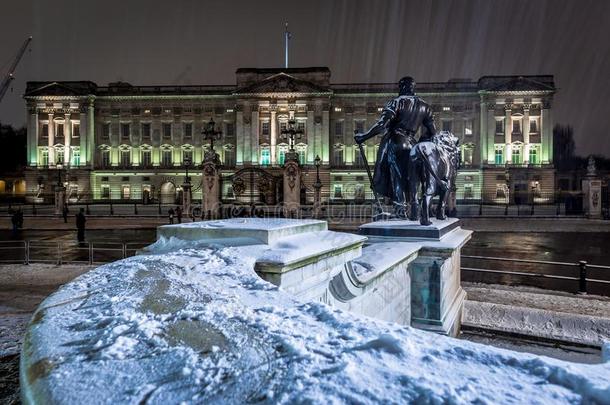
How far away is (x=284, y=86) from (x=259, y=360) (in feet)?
216

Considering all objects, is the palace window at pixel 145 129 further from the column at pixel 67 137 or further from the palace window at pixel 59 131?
the palace window at pixel 59 131

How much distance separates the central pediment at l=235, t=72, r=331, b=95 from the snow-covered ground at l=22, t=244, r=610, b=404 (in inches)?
2537

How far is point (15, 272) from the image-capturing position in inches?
419

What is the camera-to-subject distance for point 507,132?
2562 inches

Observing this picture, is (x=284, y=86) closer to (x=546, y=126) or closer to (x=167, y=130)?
(x=167, y=130)

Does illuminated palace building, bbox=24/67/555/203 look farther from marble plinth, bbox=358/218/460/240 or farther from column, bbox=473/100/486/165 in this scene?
marble plinth, bbox=358/218/460/240

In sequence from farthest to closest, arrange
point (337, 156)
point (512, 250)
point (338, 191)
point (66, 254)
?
point (337, 156) < point (338, 191) < point (512, 250) < point (66, 254)

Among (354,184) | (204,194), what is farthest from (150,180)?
(204,194)

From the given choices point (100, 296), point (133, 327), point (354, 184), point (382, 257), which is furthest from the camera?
point (354, 184)

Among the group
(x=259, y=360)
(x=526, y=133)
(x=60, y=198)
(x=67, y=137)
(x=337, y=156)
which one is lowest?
(x=259, y=360)

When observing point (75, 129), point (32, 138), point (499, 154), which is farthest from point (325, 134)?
point (32, 138)

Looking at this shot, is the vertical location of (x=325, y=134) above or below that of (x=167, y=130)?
below

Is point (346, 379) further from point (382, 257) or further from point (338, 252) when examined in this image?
point (382, 257)

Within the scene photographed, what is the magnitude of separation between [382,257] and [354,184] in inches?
2348
